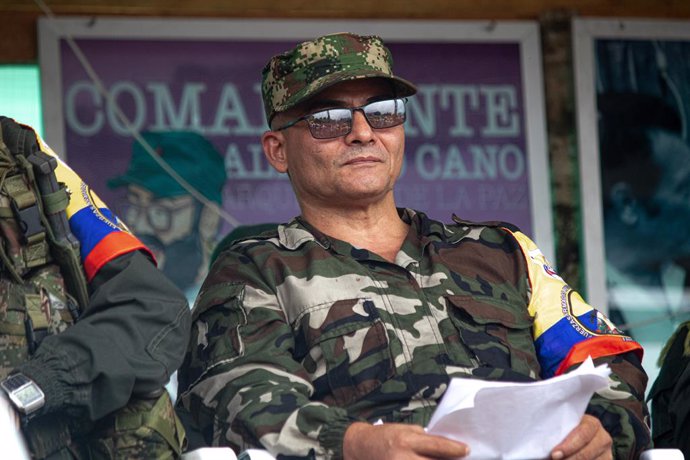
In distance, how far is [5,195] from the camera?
295 centimetres

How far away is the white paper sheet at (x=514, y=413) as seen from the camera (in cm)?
269

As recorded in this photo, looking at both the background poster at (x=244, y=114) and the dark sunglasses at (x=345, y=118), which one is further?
the background poster at (x=244, y=114)

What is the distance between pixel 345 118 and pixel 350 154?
0.30 ft

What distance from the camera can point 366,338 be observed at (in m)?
3.24

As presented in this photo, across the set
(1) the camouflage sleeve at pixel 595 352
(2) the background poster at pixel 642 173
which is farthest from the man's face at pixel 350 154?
(2) the background poster at pixel 642 173

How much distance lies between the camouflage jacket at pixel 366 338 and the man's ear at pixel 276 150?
9.0 inches

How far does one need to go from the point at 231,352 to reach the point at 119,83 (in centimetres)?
222

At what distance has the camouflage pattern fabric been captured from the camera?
2793 millimetres

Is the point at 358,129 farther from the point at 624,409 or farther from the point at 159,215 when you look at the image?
the point at 159,215

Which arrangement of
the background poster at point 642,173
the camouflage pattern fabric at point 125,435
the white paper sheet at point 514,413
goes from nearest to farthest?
the white paper sheet at point 514,413 → the camouflage pattern fabric at point 125,435 → the background poster at point 642,173

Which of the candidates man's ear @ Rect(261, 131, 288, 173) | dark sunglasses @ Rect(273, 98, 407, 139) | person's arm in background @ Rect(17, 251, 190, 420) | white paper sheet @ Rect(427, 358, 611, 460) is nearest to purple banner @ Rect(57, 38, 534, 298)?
man's ear @ Rect(261, 131, 288, 173)

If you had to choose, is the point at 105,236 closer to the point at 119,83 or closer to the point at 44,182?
the point at 44,182

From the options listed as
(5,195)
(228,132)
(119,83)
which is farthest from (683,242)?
(5,195)

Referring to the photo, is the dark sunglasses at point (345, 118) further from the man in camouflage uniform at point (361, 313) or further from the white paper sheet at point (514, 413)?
the white paper sheet at point (514, 413)
